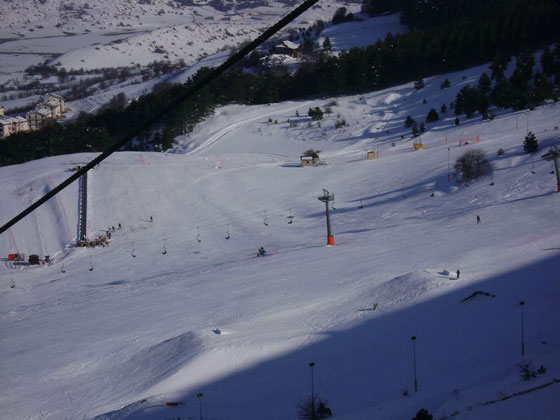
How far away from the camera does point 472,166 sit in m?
29.7

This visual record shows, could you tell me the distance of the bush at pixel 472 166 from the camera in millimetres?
29406

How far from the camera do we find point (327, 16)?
15912cm

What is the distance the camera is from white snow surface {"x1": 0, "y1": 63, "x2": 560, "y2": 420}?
11117 millimetres

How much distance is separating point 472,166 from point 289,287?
601 inches

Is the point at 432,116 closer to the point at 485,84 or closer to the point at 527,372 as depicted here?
the point at 485,84

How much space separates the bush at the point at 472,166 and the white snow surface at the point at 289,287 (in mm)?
692

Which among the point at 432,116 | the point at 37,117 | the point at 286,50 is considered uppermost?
the point at 286,50

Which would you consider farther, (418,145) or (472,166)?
(418,145)

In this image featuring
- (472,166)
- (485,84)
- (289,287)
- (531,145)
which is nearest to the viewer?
(289,287)

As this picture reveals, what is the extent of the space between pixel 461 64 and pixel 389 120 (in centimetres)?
1327

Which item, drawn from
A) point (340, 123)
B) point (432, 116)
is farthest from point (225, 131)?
point (432, 116)

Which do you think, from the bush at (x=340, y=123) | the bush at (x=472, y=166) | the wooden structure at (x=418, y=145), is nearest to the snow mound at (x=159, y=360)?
the bush at (x=472, y=166)

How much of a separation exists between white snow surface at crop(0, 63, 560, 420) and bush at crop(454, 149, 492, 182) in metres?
0.69

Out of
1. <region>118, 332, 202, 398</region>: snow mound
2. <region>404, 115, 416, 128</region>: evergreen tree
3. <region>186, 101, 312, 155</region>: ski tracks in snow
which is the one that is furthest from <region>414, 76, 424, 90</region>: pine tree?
<region>118, 332, 202, 398</region>: snow mound
